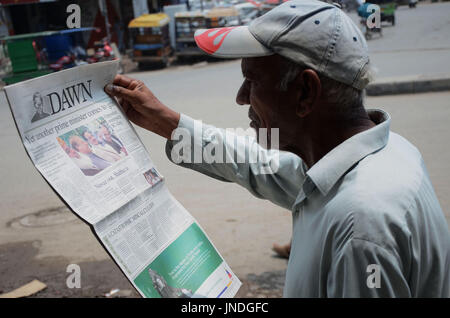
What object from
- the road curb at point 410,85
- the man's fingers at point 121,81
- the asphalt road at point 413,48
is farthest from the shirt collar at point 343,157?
the road curb at point 410,85

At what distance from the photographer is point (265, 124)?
1.30m

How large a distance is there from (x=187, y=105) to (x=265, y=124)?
270 inches

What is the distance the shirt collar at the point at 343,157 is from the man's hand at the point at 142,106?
68cm

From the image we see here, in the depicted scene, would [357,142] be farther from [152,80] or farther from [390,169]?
[152,80]

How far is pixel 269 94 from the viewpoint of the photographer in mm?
1239

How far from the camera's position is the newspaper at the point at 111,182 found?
1230 mm

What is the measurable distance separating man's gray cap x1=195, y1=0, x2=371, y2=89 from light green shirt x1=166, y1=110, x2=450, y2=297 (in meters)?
0.16

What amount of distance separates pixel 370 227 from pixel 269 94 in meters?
0.45

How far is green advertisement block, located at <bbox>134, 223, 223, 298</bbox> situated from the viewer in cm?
126

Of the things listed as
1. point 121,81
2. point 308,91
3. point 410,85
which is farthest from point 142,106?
point 410,85

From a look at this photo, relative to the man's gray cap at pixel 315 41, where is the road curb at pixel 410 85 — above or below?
below

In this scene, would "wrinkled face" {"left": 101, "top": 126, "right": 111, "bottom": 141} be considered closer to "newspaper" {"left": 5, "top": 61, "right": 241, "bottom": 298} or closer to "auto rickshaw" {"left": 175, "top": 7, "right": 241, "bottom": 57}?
"newspaper" {"left": 5, "top": 61, "right": 241, "bottom": 298}

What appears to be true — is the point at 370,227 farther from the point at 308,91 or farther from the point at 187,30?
the point at 187,30

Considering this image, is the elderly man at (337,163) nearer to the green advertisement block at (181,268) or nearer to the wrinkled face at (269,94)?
the wrinkled face at (269,94)
